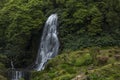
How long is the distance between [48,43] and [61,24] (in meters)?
2.42

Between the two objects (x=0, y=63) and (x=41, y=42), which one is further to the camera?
(x=41, y=42)

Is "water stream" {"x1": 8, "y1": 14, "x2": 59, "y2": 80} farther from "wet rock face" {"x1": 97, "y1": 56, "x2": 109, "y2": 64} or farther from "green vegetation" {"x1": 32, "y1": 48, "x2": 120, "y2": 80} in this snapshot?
"wet rock face" {"x1": 97, "y1": 56, "x2": 109, "y2": 64}

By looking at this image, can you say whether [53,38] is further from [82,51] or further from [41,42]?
[82,51]

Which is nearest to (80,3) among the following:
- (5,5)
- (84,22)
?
(84,22)

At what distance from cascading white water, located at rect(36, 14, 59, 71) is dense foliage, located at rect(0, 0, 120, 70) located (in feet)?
1.97

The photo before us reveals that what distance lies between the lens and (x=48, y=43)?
34.9 metres

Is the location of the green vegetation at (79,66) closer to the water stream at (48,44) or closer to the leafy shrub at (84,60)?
the leafy shrub at (84,60)

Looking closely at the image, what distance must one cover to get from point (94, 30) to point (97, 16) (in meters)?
1.49

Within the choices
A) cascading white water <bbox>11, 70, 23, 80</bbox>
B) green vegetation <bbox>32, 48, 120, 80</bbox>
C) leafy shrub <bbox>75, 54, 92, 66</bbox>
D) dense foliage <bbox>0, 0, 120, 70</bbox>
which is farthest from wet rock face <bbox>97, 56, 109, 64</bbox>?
cascading white water <bbox>11, 70, 23, 80</bbox>

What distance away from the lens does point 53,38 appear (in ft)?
114

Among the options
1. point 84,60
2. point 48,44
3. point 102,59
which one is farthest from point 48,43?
point 102,59

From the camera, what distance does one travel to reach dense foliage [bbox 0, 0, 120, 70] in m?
33.2

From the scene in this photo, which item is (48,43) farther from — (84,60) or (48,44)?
(84,60)

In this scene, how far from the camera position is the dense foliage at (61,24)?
3319 cm
